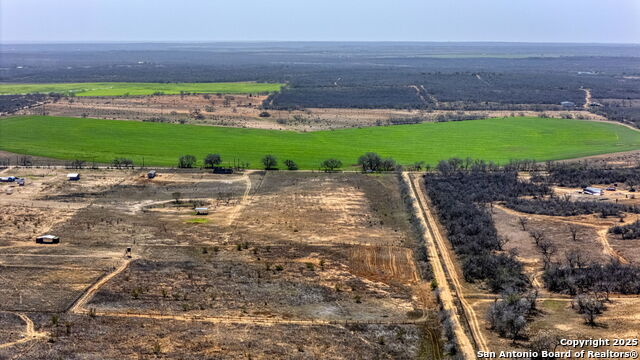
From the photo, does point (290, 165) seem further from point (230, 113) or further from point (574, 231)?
point (230, 113)

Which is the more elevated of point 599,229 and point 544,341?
point 544,341

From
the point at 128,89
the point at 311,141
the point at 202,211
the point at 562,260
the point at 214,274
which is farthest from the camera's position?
the point at 128,89

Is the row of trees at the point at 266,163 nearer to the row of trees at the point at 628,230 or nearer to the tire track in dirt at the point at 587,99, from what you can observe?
the row of trees at the point at 628,230

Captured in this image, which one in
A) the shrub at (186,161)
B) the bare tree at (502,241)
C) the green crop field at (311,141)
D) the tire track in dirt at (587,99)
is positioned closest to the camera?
the bare tree at (502,241)

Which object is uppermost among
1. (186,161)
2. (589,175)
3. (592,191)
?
(186,161)

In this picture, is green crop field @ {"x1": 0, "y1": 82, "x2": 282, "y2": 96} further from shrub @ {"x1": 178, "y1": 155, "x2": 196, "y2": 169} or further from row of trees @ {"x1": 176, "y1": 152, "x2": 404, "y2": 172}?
row of trees @ {"x1": 176, "y1": 152, "x2": 404, "y2": 172}

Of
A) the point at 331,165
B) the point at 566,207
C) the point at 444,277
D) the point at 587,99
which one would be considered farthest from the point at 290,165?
the point at 587,99

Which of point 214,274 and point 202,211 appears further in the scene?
point 202,211

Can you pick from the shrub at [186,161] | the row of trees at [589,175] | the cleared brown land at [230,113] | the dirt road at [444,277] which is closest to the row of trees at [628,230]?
the dirt road at [444,277]
